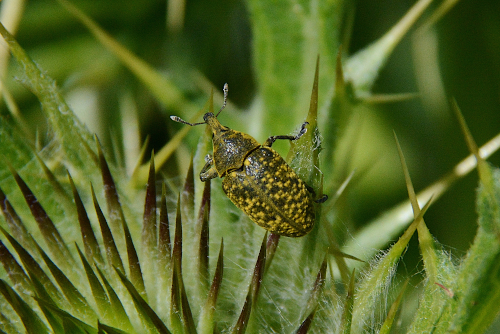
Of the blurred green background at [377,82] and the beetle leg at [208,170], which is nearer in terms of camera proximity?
the beetle leg at [208,170]

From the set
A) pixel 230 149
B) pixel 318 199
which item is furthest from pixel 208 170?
pixel 318 199

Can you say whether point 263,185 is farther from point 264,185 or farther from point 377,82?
point 377,82

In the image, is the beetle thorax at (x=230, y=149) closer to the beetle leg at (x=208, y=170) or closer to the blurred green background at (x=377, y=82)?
the beetle leg at (x=208, y=170)

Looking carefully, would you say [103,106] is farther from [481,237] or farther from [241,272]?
[481,237]

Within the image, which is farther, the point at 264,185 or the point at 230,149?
the point at 230,149

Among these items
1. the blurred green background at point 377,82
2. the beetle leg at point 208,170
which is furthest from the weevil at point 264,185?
the blurred green background at point 377,82

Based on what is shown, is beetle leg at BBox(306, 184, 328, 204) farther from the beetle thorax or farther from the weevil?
the beetle thorax

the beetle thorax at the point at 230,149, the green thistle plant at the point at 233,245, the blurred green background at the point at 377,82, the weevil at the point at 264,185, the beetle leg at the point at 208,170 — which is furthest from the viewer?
the blurred green background at the point at 377,82

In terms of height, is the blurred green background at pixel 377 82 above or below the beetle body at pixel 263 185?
above

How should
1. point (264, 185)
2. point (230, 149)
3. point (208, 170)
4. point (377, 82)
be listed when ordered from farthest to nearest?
point (377, 82) → point (230, 149) → point (208, 170) → point (264, 185)
